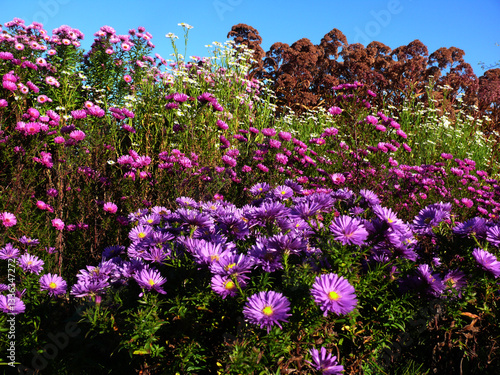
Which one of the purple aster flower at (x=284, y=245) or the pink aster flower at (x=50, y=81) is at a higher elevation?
the pink aster flower at (x=50, y=81)

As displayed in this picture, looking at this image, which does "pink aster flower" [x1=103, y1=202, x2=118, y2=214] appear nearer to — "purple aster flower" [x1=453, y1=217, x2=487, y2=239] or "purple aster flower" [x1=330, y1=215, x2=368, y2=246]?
"purple aster flower" [x1=330, y1=215, x2=368, y2=246]

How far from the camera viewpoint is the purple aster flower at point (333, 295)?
108 cm

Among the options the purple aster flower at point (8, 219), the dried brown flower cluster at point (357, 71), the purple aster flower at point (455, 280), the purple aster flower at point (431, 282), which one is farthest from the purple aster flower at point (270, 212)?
the dried brown flower cluster at point (357, 71)

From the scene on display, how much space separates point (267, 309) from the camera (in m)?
1.09

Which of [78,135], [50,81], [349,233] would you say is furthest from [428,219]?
[50,81]

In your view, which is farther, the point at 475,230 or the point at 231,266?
the point at 475,230

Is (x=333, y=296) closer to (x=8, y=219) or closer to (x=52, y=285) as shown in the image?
(x=52, y=285)

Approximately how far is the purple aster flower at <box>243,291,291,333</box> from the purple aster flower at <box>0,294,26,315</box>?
103 cm

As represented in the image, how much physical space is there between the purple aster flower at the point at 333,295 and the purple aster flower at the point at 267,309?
0.31 feet

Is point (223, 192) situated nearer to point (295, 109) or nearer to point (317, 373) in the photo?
point (317, 373)

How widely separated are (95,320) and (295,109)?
27.7ft

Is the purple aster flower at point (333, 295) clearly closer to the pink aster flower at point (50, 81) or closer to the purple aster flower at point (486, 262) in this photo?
the purple aster flower at point (486, 262)

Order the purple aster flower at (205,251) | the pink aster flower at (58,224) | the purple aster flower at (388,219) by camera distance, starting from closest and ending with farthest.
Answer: the purple aster flower at (205,251) < the purple aster flower at (388,219) < the pink aster flower at (58,224)

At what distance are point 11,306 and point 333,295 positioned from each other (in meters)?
1.29
